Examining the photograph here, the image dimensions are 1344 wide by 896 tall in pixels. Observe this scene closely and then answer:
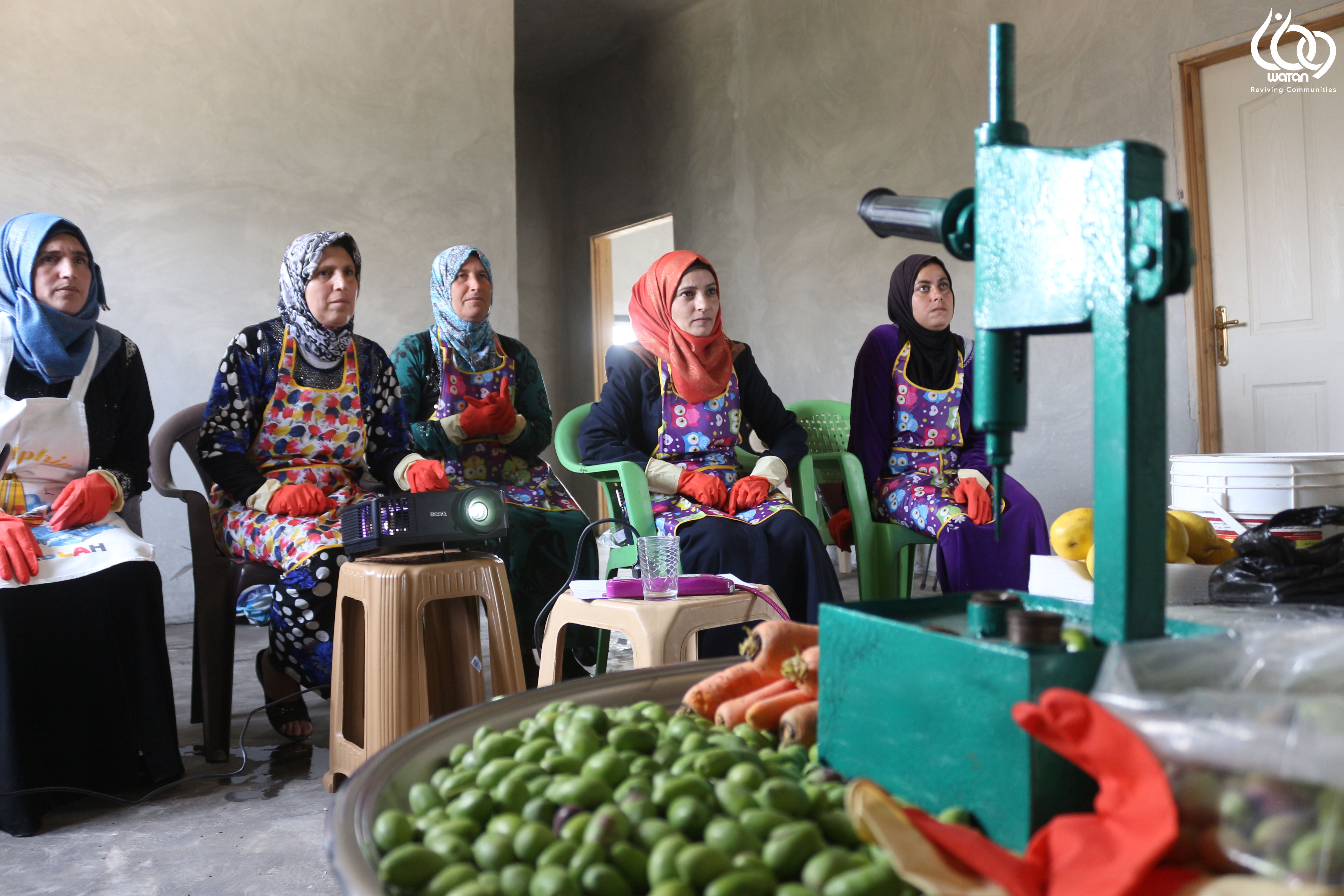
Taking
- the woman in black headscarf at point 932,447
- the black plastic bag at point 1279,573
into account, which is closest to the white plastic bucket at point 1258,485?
the black plastic bag at point 1279,573

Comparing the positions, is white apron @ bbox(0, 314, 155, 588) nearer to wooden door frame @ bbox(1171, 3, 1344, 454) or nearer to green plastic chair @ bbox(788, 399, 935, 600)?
green plastic chair @ bbox(788, 399, 935, 600)

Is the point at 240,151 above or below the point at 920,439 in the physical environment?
above

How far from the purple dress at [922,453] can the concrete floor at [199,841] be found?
1.65 meters

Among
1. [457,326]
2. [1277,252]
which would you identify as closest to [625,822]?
[457,326]

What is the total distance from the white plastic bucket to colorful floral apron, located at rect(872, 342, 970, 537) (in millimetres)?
1520

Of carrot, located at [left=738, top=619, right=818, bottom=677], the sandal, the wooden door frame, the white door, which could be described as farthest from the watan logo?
the sandal

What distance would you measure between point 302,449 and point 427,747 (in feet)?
6.57

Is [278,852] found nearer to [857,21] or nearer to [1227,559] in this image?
[1227,559]

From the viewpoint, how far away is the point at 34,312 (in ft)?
6.79

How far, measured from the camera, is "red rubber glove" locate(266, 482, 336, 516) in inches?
89.3

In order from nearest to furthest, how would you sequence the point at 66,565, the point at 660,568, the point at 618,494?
the point at 660,568 → the point at 66,565 → the point at 618,494

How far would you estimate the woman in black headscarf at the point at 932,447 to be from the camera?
2734 mm

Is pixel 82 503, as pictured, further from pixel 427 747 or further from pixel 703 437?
pixel 427 747

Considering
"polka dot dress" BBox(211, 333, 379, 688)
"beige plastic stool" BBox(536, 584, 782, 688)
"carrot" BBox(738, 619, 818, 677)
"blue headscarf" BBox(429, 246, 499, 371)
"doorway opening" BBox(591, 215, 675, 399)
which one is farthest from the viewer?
"doorway opening" BBox(591, 215, 675, 399)
